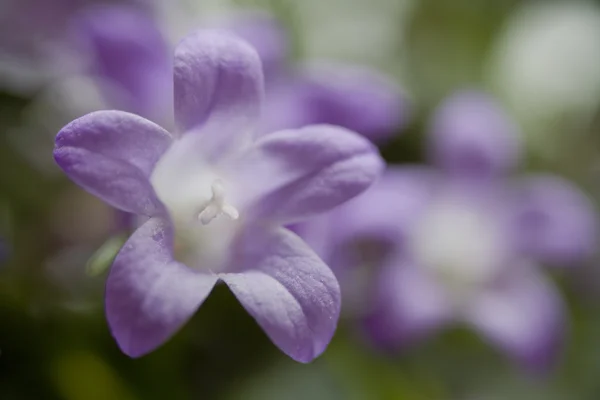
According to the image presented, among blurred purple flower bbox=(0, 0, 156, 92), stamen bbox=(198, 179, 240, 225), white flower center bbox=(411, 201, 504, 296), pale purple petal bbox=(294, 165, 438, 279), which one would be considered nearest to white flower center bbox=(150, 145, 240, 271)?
stamen bbox=(198, 179, 240, 225)

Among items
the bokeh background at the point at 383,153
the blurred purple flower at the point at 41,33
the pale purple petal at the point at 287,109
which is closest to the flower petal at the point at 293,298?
the bokeh background at the point at 383,153

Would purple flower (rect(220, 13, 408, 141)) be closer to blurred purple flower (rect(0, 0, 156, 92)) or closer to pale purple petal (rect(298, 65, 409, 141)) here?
pale purple petal (rect(298, 65, 409, 141))

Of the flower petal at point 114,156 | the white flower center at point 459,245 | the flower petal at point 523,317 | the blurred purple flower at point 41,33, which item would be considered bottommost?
the flower petal at point 523,317

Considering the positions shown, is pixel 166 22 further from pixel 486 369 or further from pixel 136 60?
pixel 486 369

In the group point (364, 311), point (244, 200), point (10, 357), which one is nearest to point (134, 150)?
point (244, 200)

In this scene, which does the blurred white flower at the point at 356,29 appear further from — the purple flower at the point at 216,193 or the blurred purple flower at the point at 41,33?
the purple flower at the point at 216,193

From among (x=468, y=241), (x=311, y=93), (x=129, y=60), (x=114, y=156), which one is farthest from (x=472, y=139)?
(x=114, y=156)
